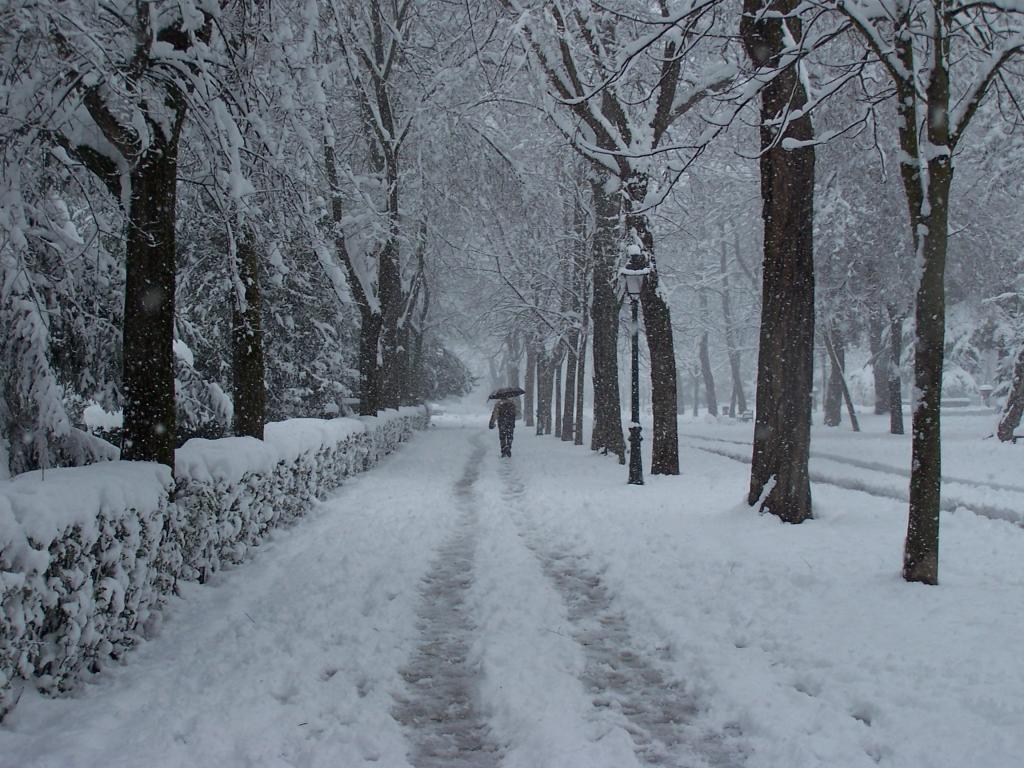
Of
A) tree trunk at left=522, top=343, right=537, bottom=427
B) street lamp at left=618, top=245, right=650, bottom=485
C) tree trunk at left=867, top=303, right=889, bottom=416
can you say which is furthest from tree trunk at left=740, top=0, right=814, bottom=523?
tree trunk at left=522, top=343, right=537, bottom=427

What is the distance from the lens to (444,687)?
4707 millimetres

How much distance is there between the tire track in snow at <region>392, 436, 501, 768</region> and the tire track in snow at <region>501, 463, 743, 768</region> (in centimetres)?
77

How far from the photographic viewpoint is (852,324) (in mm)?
26469

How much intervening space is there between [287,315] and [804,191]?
1376cm

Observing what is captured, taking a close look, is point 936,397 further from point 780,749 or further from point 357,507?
point 357,507

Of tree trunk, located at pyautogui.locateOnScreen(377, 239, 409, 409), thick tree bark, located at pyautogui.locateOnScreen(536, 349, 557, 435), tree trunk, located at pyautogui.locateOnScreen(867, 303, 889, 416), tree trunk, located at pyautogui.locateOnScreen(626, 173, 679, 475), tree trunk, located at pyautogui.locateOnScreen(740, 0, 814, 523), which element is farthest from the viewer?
thick tree bark, located at pyautogui.locateOnScreen(536, 349, 557, 435)

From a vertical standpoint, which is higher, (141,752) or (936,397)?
(936,397)

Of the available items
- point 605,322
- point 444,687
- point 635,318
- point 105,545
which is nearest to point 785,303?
point 635,318

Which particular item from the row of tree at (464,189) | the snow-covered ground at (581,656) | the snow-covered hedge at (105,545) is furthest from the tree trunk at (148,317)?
the snow-covered ground at (581,656)

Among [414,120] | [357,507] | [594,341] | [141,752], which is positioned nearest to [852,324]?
[594,341]

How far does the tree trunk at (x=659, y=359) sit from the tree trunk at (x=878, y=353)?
14770 mm

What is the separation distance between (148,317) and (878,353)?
29.5 meters

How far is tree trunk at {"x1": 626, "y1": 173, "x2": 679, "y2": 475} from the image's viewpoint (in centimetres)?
1356

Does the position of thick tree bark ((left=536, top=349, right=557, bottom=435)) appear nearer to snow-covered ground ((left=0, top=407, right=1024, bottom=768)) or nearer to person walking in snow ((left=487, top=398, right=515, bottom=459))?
person walking in snow ((left=487, top=398, right=515, bottom=459))
